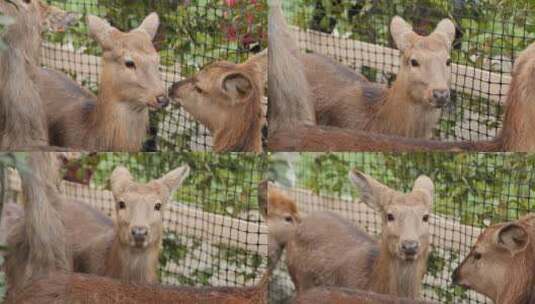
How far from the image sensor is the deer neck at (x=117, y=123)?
15.3 feet

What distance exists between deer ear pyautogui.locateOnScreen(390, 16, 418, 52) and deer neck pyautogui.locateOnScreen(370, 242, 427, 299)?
89 cm

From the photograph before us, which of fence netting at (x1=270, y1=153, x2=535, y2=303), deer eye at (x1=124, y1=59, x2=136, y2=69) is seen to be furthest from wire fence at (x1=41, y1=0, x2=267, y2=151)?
fence netting at (x1=270, y1=153, x2=535, y2=303)

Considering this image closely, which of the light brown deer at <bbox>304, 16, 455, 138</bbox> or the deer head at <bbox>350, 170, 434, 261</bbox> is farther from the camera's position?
the deer head at <bbox>350, 170, 434, 261</bbox>

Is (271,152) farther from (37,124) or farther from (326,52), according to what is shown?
(37,124)

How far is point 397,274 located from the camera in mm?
4727

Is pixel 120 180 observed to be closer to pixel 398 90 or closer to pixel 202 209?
pixel 202 209

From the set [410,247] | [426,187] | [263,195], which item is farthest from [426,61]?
[263,195]

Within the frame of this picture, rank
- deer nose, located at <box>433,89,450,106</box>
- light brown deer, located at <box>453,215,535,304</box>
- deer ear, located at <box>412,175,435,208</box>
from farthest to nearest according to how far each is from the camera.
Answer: deer ear, located at <box>412,175,435,208</box> < light brown deer, located at <box>453,215,535,304</box> < deer nose, located at <box>433,89,450,106</box>

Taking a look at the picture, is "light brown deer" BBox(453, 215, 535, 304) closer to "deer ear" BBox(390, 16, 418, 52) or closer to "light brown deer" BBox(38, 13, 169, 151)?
"deer ear" BBox(390, 16, 418, 52)

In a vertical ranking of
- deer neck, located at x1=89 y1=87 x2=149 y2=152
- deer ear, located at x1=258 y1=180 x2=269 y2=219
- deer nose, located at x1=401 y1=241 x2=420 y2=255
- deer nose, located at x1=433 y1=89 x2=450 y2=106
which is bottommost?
deer nose, located at x1=401 y1=241 x2=420 y2=255

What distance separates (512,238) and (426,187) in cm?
43

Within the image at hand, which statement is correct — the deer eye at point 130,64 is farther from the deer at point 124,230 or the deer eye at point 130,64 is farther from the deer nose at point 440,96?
the deer nose at point 440,96

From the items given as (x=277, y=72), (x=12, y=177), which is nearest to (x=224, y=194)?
(x=277, y=72)

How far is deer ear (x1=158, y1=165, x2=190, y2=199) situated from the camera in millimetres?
4789
